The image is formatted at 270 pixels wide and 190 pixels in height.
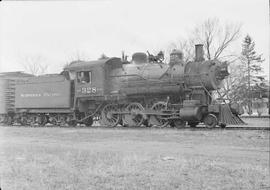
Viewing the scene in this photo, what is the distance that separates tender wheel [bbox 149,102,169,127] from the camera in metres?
18.3

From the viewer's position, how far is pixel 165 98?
62.3 ft

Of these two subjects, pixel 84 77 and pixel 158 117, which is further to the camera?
pixel 84 77

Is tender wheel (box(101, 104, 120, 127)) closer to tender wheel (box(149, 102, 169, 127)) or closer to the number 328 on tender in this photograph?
the number 328 on tender

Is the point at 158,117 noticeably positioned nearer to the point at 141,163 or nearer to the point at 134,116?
the point at 134,116

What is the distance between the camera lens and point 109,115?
2002 centimetres

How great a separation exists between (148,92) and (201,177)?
1185 centimetres

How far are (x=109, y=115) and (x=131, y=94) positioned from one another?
5.62ft

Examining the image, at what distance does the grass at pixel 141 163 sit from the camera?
6.56m

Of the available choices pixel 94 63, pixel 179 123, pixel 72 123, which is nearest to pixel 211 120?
pixel 179 123

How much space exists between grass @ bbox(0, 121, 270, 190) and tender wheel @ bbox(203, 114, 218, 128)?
400 centimetres

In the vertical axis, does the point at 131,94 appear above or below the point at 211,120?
above

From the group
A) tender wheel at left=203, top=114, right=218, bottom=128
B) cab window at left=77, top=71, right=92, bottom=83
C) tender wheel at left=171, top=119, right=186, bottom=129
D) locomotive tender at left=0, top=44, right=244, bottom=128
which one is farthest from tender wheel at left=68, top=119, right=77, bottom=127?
tender wheel at left=203, top=114, right=218, bottom=128

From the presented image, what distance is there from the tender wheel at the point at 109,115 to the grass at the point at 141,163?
6.41 m

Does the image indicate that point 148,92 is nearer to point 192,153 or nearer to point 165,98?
point 165,98
